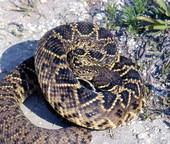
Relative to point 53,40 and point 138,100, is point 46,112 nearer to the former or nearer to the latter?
point 53,40

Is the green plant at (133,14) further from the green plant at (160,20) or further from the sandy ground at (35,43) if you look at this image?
the sandy ground at (35,43)

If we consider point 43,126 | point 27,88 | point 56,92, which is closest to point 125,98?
point 56,92

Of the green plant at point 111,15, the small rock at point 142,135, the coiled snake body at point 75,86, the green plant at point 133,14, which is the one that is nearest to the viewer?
the coiled snake body at point 75,86

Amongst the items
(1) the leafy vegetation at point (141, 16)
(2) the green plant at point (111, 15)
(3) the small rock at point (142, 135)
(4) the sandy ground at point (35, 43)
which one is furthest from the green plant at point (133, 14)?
(3) the small rock at point (142, 135)

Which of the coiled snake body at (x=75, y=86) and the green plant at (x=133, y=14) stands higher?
the green plant at (x=133, y=14)

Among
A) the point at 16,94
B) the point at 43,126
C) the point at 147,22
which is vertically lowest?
the point at 43,126

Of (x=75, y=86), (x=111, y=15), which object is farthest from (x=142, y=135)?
(x=111, y=15)

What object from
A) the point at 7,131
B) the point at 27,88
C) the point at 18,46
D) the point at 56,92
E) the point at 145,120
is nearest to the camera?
the point at 7,131
